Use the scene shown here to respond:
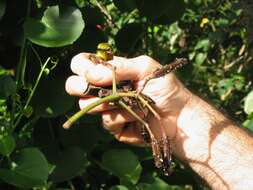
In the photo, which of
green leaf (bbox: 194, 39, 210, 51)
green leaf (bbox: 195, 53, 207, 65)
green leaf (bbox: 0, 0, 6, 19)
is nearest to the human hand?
green leaf (bbox: 0, 0, 6, 19)

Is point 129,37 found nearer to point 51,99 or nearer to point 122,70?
point 51,99

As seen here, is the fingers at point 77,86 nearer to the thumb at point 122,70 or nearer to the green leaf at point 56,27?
the thumb at point 122,70

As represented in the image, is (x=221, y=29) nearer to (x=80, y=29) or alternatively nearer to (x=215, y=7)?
(x=215, y=7)

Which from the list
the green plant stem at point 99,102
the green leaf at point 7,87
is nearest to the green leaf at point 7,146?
the green leaf at point 7,87

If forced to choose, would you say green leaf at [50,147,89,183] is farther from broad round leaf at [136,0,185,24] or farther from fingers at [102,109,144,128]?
broad round leaf at [136,0,185,24]

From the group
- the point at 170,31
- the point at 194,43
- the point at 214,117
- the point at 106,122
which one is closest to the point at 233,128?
the point at 214,117

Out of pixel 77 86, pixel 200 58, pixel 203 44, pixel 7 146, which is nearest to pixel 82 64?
pixel 77 86

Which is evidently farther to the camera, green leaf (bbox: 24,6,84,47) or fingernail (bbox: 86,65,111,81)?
green leaf (bbox: 24,6,84,47)
